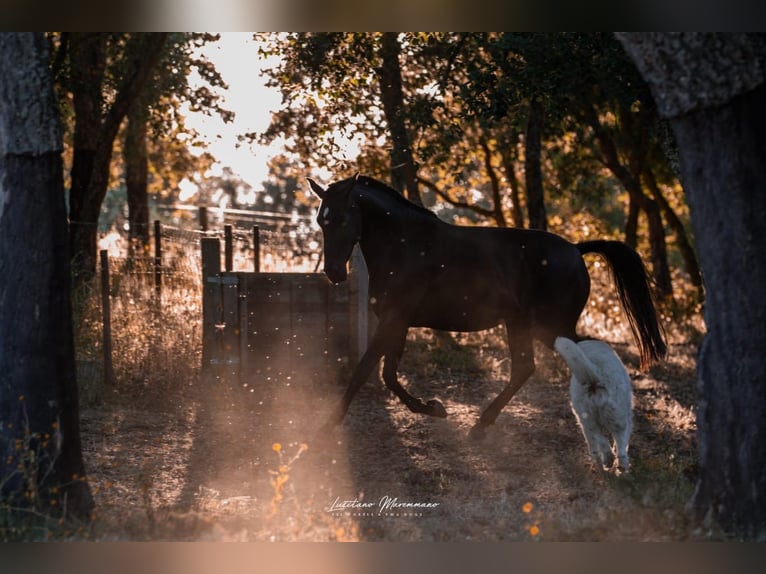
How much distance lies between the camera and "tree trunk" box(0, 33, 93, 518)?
4879 millimetres

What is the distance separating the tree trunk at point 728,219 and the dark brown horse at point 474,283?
2.52 m

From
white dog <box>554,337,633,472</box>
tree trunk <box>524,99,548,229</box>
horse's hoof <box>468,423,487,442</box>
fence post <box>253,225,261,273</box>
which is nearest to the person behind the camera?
white dog <box>554,337,633,472</box>

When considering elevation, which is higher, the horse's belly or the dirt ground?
the horse's belly

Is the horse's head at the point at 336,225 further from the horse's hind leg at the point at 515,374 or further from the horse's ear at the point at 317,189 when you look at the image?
the horse's hind leg at the point at 515,374

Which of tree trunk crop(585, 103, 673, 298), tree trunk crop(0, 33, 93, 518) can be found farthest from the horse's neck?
tree trunk crop(585, 103, 673, 298)

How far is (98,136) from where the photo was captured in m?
12.9

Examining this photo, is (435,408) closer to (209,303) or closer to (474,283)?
(474,283)

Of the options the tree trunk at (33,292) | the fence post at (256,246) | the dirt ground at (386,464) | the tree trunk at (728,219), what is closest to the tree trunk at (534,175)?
the dirt ground at (386,464)

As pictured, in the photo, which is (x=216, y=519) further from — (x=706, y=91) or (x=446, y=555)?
(x=706, y=91)

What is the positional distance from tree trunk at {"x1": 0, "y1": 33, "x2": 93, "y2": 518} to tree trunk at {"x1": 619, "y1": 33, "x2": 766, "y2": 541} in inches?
137

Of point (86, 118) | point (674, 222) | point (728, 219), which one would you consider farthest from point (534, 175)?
point (728, 219)

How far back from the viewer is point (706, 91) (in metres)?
4.60

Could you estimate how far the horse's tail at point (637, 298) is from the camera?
7.29 meters

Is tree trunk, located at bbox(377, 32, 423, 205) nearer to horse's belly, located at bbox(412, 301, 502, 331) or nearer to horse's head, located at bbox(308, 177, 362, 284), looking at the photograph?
horse's belly, located at bbox(412, 301, 502, 331)
